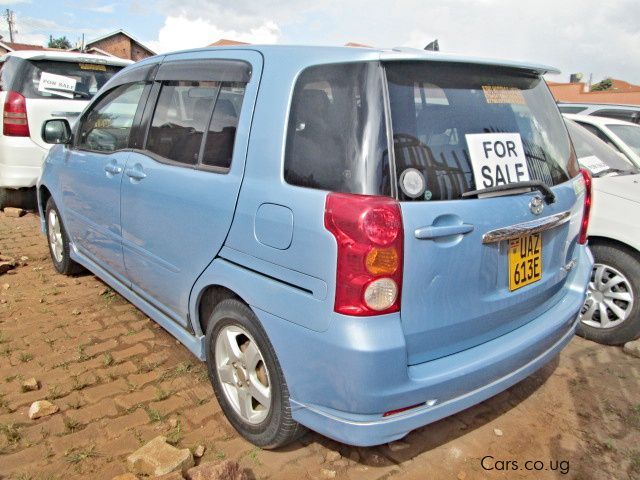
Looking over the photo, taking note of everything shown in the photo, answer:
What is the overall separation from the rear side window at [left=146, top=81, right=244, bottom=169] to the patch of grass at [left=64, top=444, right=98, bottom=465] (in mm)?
1441

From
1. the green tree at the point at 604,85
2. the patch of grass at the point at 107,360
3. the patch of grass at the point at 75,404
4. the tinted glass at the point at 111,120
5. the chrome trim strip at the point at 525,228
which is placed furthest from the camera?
the green tree at the point at 604,85

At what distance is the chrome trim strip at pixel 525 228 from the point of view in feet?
6.44

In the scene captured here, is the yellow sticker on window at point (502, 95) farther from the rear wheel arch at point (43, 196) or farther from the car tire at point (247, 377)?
the rear wheel arch at point (43, 196)

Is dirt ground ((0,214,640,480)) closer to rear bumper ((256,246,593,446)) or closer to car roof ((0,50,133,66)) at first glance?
rear bumper ((256,246,593,446))

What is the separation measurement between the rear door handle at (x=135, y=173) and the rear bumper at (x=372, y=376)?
1.29m

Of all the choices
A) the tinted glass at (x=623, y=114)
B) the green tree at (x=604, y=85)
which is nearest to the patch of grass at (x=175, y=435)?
the tinted glass at (x=623, y=114)

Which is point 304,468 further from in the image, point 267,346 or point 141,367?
point 141,367

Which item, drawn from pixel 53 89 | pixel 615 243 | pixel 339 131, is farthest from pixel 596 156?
pixel 53 89

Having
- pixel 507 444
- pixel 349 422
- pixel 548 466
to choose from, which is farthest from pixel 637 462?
pixel 349 422

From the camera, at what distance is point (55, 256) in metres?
4.59

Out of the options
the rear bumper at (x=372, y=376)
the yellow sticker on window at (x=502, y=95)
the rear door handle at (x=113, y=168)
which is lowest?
the rear bumper at (x=372, y=376)

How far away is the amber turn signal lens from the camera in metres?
1.74

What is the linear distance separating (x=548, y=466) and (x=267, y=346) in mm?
1456

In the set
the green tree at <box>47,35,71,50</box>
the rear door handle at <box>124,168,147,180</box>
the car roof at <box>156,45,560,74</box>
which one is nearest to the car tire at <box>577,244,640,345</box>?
the car roof at <box>156,45,560,74</box>
